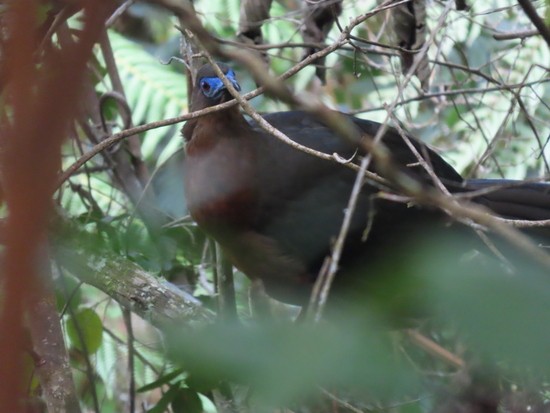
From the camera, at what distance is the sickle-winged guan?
1.99m

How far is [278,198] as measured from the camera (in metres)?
2.10

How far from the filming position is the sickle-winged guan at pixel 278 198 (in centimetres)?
199

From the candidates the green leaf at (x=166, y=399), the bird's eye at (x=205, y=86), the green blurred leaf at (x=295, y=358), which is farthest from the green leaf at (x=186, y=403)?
the green blurred leaf at (x=295, y=358)

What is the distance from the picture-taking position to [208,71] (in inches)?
82.9

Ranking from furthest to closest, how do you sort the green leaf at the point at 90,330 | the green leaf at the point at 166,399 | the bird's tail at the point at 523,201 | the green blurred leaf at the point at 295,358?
the bird's tail at the point at 523,201 < the green leaf at the point at 90,330 < the green leaf at the point at 166,399 < the green blurred leaf at the point at 295,358

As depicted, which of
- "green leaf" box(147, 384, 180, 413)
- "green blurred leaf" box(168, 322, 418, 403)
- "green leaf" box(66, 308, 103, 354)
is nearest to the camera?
"green blurred leaf" box(168, 322, 418, 403)

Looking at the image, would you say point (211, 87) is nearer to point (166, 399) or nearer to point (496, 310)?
point (166, 399)

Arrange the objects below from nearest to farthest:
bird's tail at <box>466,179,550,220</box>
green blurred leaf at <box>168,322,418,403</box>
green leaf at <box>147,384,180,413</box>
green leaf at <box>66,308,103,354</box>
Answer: green blurred leaf at <box>168,322,418,403</box> < green leaf at <box>147,384,180,413</box> < green leaf at <box>66,308,103,354</box> < bird's tail at <box>466,179,550,220</box>

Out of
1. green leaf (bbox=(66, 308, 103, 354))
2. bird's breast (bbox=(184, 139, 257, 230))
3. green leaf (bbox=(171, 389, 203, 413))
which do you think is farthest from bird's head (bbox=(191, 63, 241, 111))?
green leaf (bbox=(171, 389, 203, 413))

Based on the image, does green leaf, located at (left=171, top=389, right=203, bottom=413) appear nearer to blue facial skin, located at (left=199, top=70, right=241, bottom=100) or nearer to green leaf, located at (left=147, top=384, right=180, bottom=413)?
green leaf, located at (left=147, top=384, right=180, bottom=413)

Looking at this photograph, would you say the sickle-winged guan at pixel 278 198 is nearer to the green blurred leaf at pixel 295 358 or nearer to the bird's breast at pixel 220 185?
the bird's breast at pixel 220 185

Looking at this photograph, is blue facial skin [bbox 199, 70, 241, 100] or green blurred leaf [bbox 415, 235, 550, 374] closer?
green blurred leaf [bbox 415, 235, 550, 374]

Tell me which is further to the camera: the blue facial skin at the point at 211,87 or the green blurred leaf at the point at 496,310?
the blue facial skin at the point at 211,87

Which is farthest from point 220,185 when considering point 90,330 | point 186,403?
point 186,403
